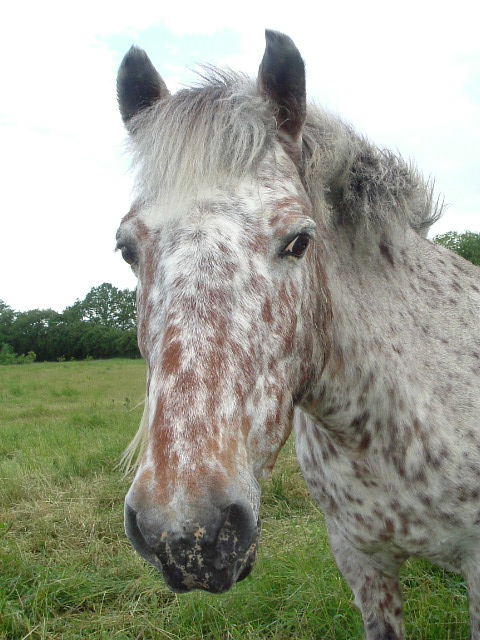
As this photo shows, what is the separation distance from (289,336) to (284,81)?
36.8 inches

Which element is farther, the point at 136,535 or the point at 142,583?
the point at 142,583

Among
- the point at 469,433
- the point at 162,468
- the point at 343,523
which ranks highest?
the point at 469,433

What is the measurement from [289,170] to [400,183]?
68 centimetres

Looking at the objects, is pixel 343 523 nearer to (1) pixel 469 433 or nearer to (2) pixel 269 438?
(1) pixel 469 433

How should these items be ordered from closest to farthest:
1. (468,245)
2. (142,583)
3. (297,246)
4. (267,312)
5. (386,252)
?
(267,312)
(297,246)
(386,252)
(142,583)
(468,245)

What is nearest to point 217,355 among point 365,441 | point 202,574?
point 202,574

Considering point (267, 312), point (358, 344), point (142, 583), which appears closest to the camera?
point (267, 312)

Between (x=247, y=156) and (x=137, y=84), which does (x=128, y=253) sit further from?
(x=137, y=84)

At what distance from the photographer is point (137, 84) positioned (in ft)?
7.41

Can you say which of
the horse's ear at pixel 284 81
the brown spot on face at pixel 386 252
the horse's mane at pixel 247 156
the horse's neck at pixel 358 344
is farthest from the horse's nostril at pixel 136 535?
the brown spot on face at pixel 386 252

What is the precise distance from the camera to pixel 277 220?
1706mm

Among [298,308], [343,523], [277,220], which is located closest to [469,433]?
[343,523]

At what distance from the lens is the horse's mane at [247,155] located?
5.86ft

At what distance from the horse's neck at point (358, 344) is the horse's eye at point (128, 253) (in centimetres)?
73
